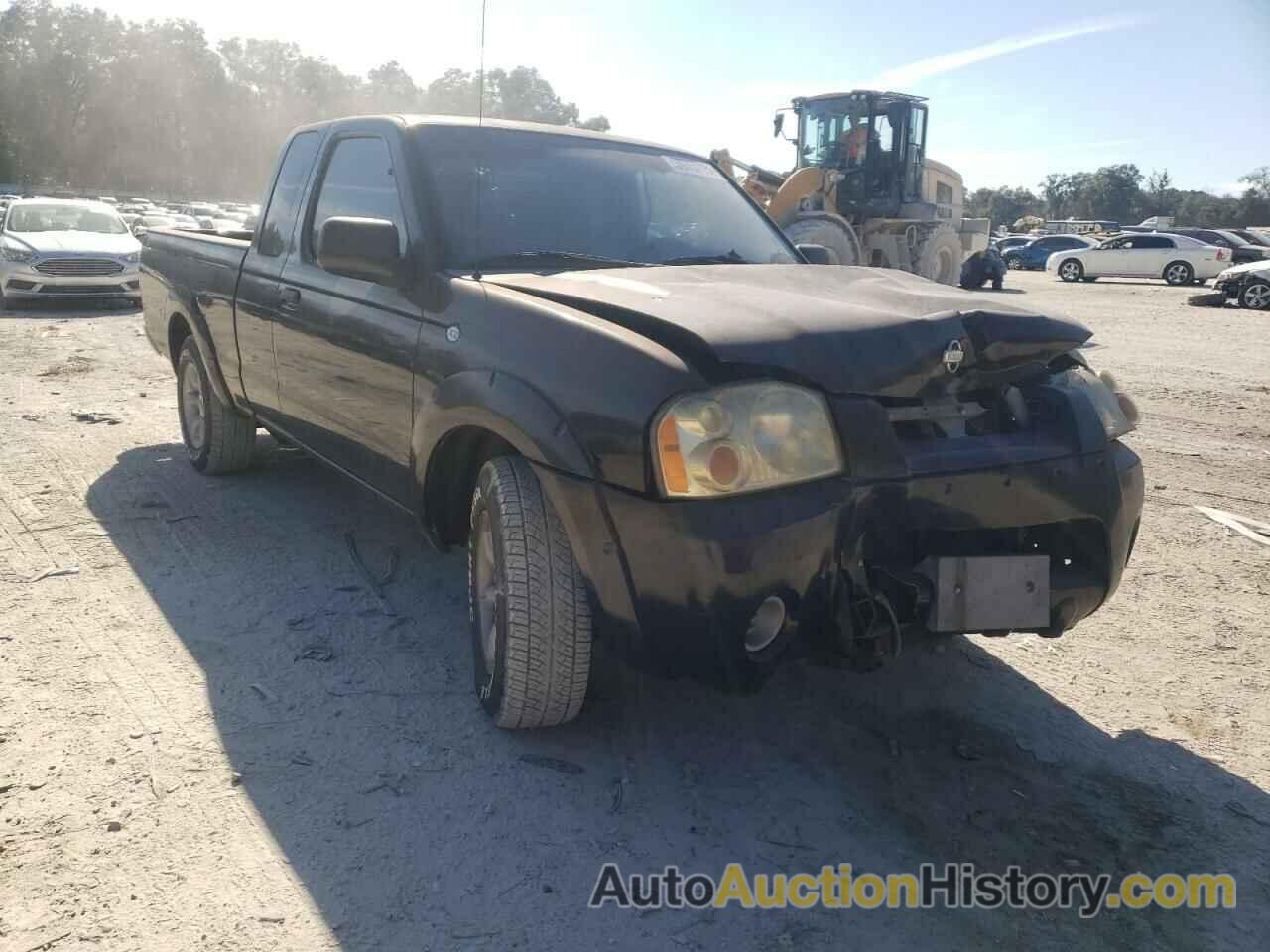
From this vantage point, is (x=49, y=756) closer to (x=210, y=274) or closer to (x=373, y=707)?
(x=373, y=707)

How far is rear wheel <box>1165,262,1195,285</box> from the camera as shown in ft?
93.4

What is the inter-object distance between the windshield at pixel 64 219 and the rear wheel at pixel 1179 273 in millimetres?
26937

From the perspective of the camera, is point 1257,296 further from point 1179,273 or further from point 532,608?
point 532,608

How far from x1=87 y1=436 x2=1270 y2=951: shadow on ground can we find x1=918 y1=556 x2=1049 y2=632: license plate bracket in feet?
1.74

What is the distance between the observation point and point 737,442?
242cm

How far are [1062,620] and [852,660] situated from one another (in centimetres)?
72

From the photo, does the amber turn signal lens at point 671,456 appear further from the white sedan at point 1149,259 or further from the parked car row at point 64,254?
the white sedan at point 1149,259

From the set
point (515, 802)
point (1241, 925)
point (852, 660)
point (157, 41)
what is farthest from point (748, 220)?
point (157, 41)

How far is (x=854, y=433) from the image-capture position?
2.53 m

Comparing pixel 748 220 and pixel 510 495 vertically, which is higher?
pixel 748 220

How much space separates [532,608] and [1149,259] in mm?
31155

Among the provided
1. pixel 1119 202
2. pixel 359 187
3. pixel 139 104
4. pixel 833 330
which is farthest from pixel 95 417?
pixel 1119 202

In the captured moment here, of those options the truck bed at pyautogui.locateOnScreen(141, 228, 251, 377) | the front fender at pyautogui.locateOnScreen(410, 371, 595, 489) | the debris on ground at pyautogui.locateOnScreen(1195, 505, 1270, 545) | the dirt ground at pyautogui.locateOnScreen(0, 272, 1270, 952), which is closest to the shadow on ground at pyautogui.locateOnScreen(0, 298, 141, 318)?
the truck bed at pyautogui.locateOnScreen(141, 228, 251, 377)

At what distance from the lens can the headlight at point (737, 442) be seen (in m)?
2.40
